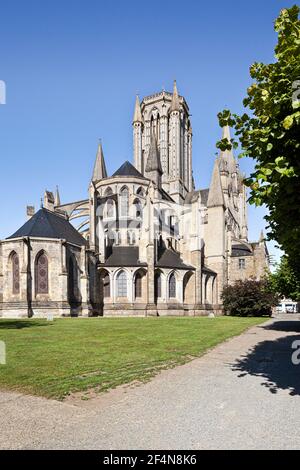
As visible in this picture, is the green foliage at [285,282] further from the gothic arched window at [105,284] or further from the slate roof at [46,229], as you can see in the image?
the slate roof at [46,229]

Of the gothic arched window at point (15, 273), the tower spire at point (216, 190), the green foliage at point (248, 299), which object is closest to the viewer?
the gothic arched window at point (15, 273)

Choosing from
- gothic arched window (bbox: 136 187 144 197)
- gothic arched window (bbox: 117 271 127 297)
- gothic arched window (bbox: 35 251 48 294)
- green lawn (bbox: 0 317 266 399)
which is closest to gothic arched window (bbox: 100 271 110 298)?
gothic arched window (bbox: 117 271 127 297)

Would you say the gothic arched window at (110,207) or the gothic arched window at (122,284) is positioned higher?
the gothic arched window at (110,207)

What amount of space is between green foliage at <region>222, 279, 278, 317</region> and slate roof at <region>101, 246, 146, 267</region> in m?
11.5

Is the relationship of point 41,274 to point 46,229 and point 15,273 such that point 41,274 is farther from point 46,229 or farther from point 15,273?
point 46,229

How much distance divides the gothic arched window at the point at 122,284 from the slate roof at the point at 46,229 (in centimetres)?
580

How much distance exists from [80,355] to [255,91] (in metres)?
8.64

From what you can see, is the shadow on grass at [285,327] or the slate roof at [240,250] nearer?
the shadow on grass at [285,327]

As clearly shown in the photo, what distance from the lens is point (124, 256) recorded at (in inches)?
1618

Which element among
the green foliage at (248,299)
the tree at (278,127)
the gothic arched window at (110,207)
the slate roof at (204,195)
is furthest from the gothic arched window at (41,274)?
the slate roof at (204,195)

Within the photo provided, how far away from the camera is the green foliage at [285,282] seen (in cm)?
2288

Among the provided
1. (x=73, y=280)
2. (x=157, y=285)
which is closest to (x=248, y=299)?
(x=157, y=285)

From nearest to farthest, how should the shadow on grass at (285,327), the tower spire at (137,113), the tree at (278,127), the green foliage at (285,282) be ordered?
the tree at (278,127) → the shadow on grass at (285,327) → the green foliage at (285,282) → the tower spire at (137,113)

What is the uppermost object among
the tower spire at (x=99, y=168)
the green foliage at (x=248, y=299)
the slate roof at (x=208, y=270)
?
the tower spire at (x=99, y=168)
